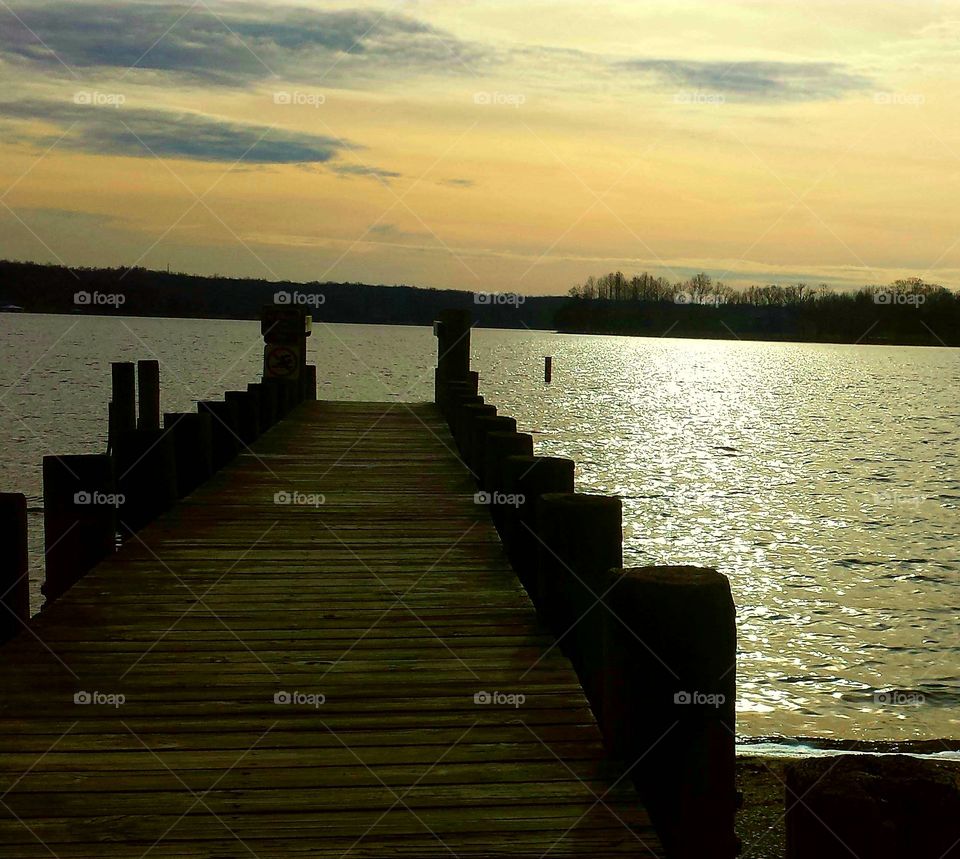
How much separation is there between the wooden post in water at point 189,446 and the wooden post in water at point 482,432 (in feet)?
8.22

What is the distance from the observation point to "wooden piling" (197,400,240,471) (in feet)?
36.7

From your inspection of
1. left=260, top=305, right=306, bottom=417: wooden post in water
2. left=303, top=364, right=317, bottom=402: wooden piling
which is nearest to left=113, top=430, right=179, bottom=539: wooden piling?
left=260, top=305, right=306, bottom=417: wooden post in water

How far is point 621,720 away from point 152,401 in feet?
61.3
